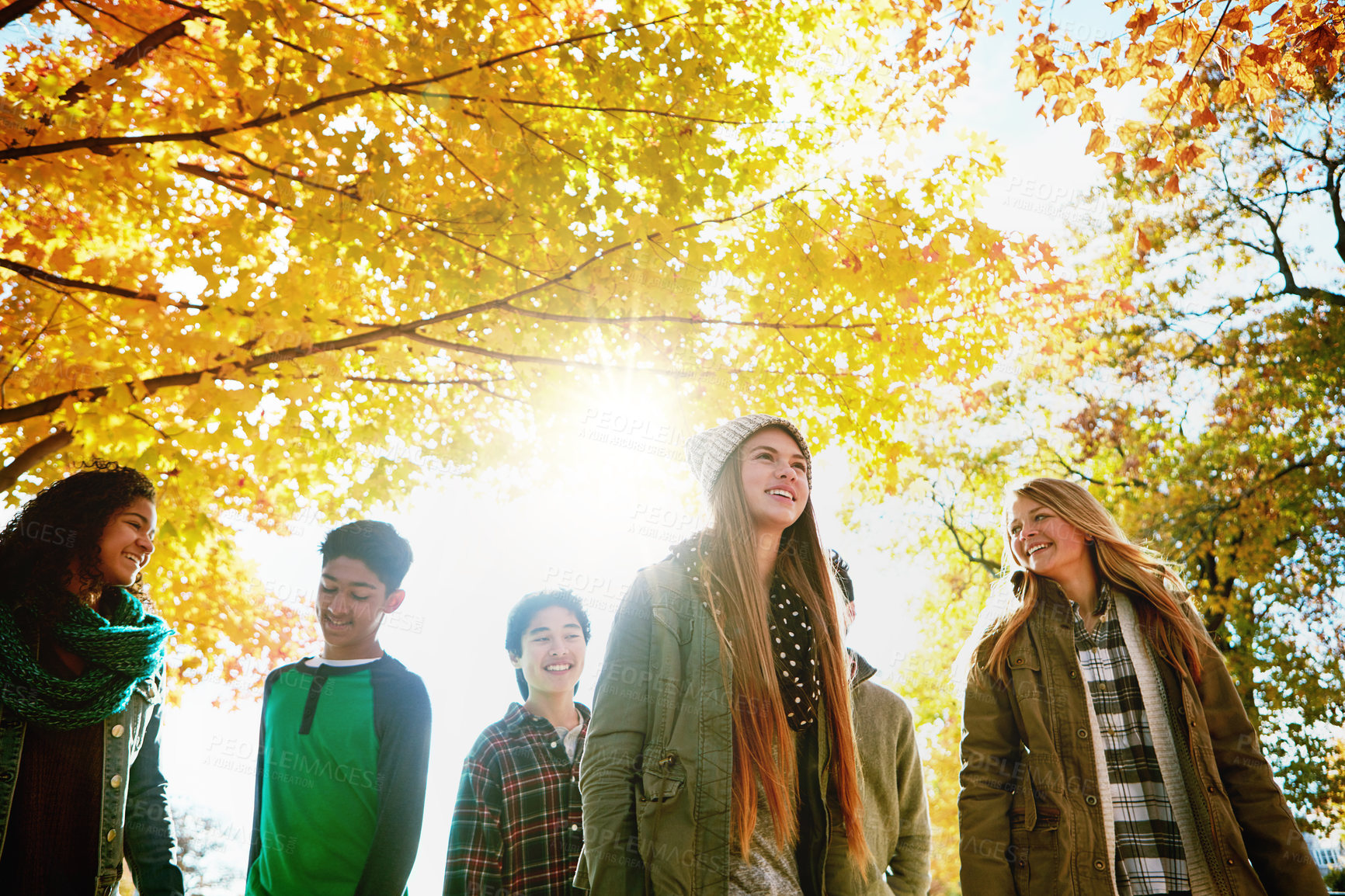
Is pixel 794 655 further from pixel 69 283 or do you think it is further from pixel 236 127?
pixel 69 283

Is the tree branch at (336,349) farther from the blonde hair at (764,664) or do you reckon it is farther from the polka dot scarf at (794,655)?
the polka dot scarf at (794,655)

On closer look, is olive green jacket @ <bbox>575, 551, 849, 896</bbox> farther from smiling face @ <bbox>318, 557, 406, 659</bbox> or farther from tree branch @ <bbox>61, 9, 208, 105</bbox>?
tree branch @ <bbox>61, 9, 208, 105</bbox>

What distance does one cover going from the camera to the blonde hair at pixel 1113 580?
2.81m

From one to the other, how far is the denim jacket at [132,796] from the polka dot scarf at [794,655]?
1954 mm

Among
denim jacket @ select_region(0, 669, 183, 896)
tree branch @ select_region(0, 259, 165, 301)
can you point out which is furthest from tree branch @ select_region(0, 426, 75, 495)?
denim jacket @ select_region(0, 669, 183, 896)

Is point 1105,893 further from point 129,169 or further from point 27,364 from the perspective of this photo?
point 27,364

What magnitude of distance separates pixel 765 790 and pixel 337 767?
151cm

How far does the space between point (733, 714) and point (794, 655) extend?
0.37m

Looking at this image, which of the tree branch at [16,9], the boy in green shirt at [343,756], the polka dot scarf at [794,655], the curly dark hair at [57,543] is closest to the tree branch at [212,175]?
the tree branch at [16,9]

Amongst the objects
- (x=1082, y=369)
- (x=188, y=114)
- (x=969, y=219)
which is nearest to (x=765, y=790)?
(x=969, y=219)

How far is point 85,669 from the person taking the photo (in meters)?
2.39

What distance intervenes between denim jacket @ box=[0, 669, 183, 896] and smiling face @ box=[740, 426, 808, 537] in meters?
2.05

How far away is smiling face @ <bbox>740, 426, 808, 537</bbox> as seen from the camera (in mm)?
2562

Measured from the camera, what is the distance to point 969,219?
392cm
